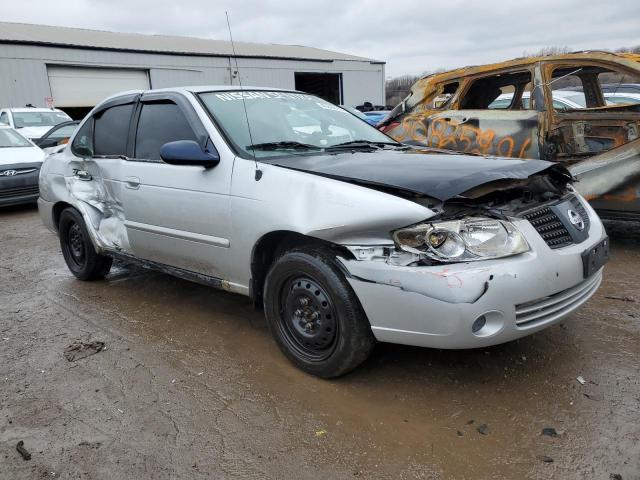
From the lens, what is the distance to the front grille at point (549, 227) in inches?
105

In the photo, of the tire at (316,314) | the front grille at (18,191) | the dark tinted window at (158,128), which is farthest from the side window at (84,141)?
the front grille at (18,191)

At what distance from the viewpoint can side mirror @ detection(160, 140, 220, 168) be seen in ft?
10.6

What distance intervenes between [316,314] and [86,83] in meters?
24.8

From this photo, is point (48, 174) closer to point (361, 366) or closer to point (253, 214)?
point (253, 214)

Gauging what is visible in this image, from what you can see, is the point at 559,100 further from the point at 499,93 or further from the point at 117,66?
the point at 117,66

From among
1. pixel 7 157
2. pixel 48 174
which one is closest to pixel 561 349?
pixel 48 174

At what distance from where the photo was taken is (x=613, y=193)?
15.6 ft

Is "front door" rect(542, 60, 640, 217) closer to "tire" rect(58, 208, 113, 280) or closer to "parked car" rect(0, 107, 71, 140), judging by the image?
"tire" rect(58, 208, 113, 280)

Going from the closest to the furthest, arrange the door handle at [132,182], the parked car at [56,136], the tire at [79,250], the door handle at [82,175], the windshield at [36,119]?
the door handle at [132,182] → the door handle at [82,175] → the tire at [79,250] → the parked car at [56,136] → the windshield at [36,119]

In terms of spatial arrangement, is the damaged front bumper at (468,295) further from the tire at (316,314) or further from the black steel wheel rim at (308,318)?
the black steel wheel rim at (308,318)

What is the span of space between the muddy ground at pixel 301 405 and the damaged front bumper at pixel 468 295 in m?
0.41

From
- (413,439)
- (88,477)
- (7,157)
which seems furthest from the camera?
(7,157)

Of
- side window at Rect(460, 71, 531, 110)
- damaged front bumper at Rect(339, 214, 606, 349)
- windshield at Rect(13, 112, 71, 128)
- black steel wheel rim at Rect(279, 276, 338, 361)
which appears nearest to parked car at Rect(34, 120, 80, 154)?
windshield at Rect(13, 112, 71, 128)

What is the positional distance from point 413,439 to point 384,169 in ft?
4.47
